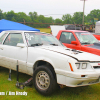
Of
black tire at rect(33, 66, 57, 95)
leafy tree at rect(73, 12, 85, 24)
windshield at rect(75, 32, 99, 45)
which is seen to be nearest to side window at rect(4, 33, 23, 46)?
black tire at rect(33, 66, 57, 95)

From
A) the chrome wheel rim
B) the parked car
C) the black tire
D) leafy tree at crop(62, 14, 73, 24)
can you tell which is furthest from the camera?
leafy tree at crop(62, 14, 73, 24)

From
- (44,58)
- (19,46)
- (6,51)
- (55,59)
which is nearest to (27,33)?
(19,46)

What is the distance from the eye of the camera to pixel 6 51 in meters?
4.78

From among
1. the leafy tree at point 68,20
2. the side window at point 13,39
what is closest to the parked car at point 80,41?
the side window at point 13,39

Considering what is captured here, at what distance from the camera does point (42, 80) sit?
12.0 feet

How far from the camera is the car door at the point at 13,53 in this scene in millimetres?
4273

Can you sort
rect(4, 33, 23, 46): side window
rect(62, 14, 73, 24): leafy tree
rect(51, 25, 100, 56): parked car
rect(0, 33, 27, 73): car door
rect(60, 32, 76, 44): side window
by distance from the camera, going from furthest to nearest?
rect(62, 14, 73, 24): leafy tree
rect(60, 32, 76, 44): side window
rect(51, 25, 100, 56): parked car
rect(4, 33, 23, 46): side window
rect(0, 33, 27, 73): car door

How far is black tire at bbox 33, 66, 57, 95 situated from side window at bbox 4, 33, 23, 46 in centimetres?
141

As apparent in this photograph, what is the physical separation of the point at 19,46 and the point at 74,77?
1.95 metres

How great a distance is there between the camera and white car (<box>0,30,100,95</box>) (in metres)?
3.29

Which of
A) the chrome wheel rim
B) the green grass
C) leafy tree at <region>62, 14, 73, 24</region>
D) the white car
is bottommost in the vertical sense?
the green grass

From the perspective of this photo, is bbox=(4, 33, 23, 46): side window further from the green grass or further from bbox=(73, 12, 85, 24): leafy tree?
bbox=(73, 12, 85, 24): leafy tree

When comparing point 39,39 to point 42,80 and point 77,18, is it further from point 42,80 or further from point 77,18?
point 77,18

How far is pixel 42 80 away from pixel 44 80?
7cm
